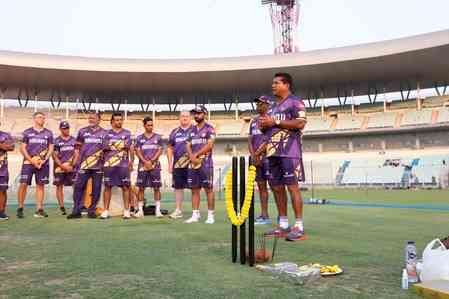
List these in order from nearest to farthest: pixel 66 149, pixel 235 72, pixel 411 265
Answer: pixel 411 265 → pixel 66 149 → pixel 235 72

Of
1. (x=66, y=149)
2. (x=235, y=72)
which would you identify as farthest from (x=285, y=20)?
(x=66, y=149)

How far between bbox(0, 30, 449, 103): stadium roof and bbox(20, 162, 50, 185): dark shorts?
26247 mm

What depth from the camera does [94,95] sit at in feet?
134

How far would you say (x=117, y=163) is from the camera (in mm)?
7371

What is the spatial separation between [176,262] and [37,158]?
18.5 ft

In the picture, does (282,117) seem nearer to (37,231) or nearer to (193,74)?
(37,231)

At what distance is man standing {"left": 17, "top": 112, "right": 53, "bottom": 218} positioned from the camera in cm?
792

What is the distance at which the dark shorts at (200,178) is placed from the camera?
681 cm

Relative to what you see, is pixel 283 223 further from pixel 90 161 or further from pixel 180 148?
pixel 90 161

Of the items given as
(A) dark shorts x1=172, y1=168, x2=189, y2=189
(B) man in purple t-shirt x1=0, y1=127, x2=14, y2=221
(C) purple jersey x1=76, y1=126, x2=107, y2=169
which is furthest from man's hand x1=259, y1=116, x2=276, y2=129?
(B) man in purple t-shirt x1=0, y1=127, x2=14, y2=221

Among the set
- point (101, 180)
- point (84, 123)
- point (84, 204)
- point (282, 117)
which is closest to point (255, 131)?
point (282, 117)

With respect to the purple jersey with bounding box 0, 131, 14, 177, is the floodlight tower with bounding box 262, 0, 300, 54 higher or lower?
higher

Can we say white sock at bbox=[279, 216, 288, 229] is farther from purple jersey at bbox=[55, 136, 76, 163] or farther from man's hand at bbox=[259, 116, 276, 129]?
purple jersey at bbox=[55, 136, 76, 163]

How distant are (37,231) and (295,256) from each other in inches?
147
